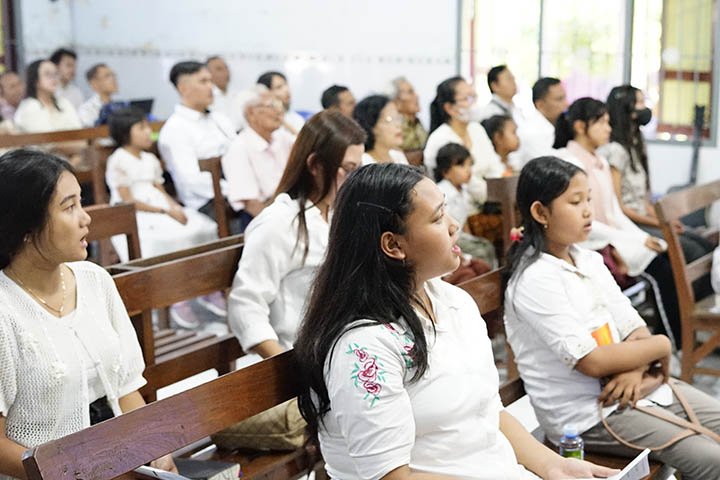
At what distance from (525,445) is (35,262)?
1028 millimetres

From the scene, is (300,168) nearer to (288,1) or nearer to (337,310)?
(337,310)

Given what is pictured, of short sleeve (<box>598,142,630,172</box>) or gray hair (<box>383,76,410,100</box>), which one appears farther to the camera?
gray hair (<box>383,76,410,100</box>)

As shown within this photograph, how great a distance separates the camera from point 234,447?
85.0 inches

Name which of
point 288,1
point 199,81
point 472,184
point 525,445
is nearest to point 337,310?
point 525,445

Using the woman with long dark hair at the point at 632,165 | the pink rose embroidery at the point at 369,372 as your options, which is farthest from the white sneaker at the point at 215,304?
the pink rose embroidery at the point at 369,372

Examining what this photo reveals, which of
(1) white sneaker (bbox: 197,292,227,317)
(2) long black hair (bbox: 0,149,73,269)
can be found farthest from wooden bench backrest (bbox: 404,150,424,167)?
(2) long black hair (bbox: 0,149,73,269)

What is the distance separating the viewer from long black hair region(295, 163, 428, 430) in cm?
157

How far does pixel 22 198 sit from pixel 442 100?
329 centimetres

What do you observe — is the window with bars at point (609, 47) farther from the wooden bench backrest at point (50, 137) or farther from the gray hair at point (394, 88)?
the wooden bench backrest at point (50, 137)

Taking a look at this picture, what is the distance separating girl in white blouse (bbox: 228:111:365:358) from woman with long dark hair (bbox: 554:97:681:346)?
4.85ft

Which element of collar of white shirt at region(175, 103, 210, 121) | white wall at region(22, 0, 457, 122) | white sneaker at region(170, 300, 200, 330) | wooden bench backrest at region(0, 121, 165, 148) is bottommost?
white sneaker at region(170, 300, 200, 330)

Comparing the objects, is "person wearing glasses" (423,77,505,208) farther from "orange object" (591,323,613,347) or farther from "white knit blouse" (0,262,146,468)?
"white knit blouse" (0,262,146,468)

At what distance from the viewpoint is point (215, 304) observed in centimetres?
469

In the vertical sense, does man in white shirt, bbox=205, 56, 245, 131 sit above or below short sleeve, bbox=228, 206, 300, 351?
above
